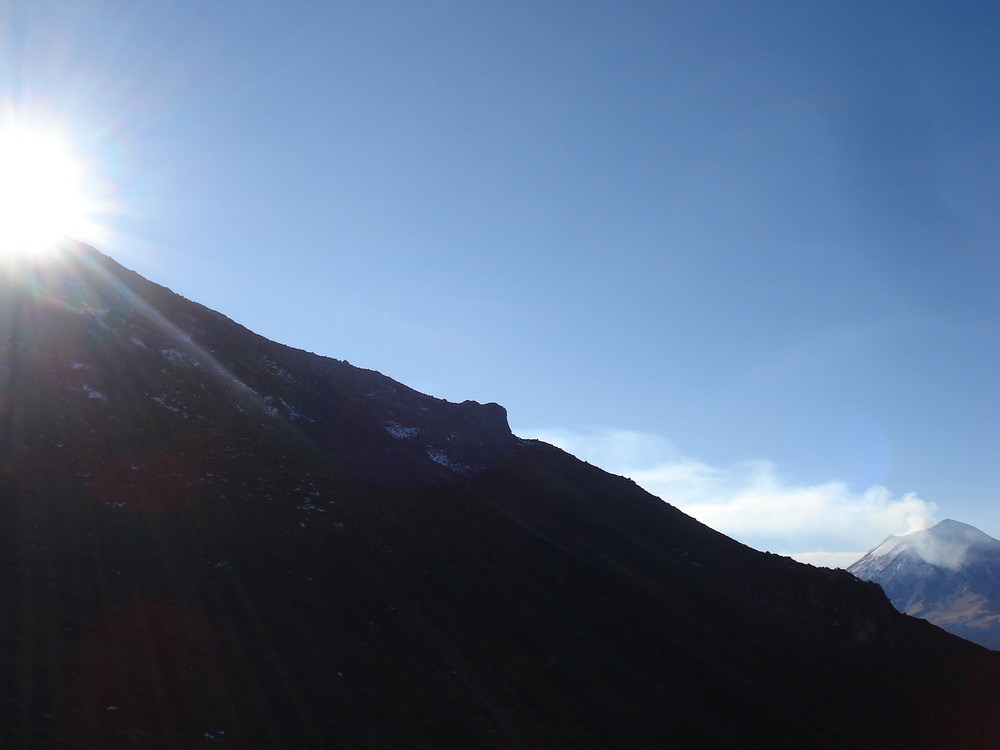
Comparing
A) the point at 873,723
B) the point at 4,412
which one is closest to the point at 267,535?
the point at 4,412

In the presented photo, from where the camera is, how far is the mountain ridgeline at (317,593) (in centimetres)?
2344

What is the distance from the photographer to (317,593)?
104 ft

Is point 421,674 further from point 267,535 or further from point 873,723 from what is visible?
point 873,723

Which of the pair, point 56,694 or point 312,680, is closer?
point 56,694

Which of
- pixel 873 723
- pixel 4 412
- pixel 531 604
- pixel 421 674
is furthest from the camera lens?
pixel 873 723

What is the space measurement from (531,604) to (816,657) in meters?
29.8

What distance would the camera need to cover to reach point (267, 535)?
3431cm

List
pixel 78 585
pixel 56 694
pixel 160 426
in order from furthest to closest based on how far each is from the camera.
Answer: pixel 160 426 < pixel 78 585 < pixel 56 694

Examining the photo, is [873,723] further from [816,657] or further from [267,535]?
[267,535]

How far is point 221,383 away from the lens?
4594 centimetres

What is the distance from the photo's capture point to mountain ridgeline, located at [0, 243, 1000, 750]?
23.4 metres

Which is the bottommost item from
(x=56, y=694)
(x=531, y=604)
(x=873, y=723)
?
(x=56, y=694)

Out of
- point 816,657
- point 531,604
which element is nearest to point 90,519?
point 531,604

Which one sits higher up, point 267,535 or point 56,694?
point 267,535
